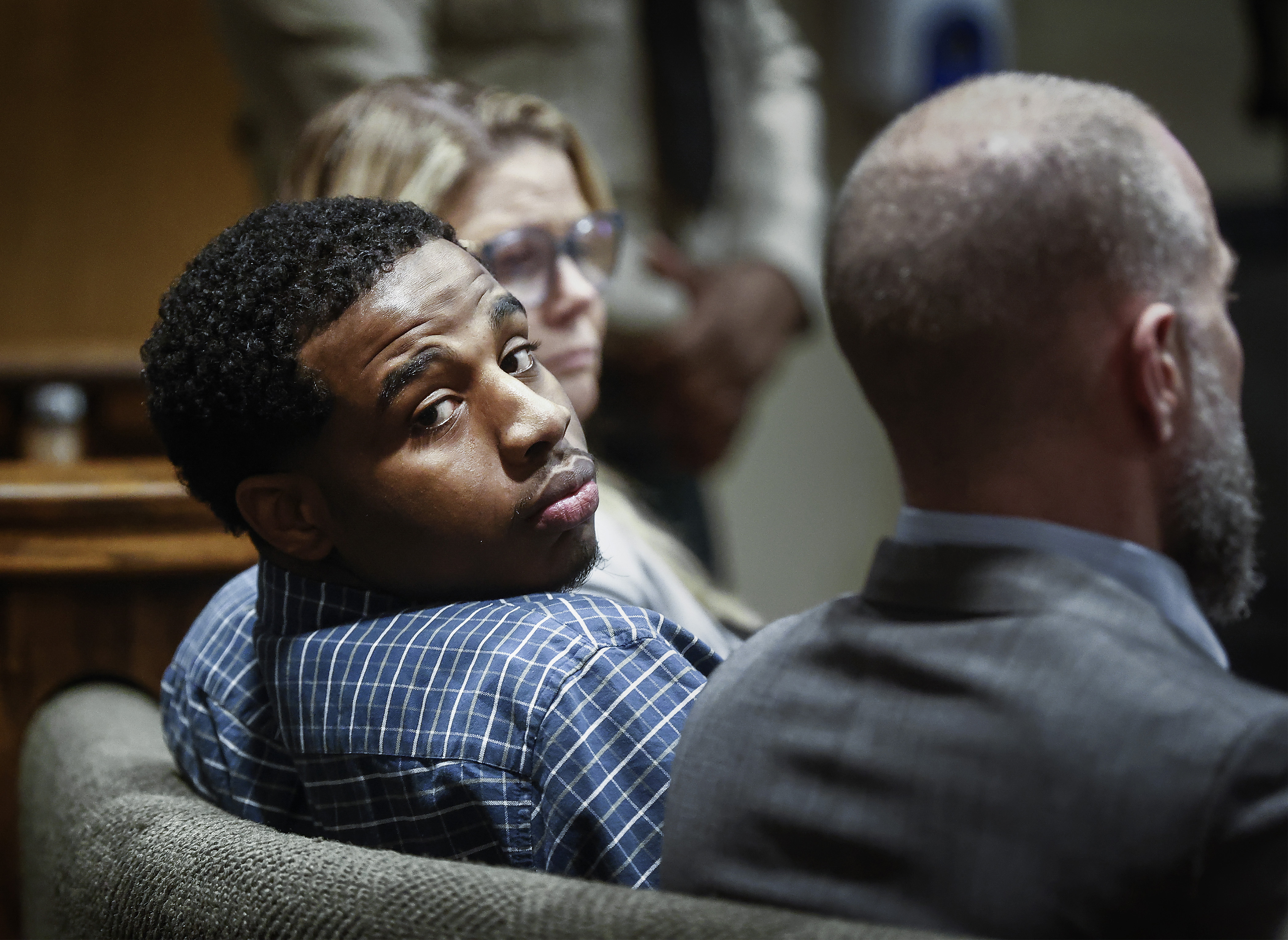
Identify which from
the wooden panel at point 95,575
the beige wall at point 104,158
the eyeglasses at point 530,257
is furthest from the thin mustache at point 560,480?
the beige wall at point 104,158

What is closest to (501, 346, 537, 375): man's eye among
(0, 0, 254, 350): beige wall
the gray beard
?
the gray beard

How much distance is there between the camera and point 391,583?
69 centimetres

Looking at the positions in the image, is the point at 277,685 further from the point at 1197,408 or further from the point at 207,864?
the point at 1197,408

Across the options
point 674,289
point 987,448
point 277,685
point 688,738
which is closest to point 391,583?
point 277,685

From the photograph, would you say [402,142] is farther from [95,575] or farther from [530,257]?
[95,575]

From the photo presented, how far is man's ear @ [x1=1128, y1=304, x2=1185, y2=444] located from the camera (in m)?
0.53

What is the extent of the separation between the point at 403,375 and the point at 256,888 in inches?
10.3

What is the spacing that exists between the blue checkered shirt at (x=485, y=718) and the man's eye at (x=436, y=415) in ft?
0.32

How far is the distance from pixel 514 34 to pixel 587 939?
4.81 ft

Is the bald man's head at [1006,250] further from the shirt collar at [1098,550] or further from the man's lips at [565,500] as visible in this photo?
the man's lips at [565,500]

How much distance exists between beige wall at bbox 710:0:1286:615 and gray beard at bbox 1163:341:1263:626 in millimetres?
1990

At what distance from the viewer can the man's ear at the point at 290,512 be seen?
2.22 ft

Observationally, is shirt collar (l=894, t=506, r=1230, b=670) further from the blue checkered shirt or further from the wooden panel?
the wooden panel

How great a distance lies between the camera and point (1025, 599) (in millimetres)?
512
